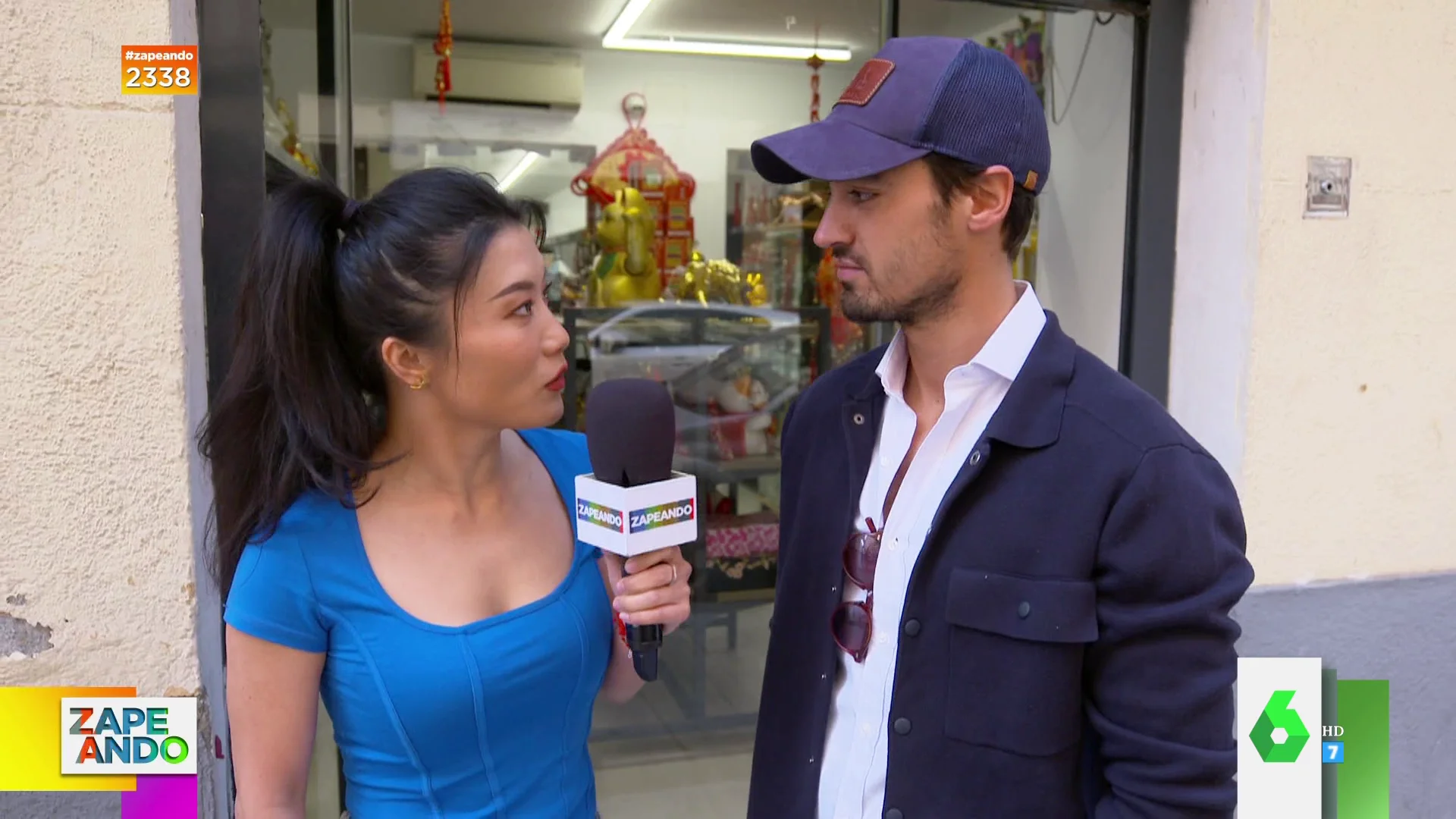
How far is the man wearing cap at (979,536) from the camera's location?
131cm

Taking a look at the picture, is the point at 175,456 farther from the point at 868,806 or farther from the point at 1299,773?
the point at 1299,773

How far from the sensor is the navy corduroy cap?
1.45 metres

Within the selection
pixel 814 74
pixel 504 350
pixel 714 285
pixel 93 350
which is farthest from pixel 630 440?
pixel 814 74

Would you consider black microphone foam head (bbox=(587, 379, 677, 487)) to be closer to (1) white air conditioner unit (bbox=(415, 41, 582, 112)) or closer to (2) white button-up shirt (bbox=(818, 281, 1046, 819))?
(2) white button-up shirt (bbox=(818, 281, 1046, 819))

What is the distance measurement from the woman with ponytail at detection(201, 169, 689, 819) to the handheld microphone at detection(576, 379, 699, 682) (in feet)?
0.35

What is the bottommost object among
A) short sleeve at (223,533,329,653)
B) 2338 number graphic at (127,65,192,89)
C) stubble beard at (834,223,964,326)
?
short sleeve at (223,533,329,653)

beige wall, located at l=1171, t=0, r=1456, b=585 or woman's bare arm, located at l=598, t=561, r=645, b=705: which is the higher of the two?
beige wall, located at l=1171, t=0, r=1456, b=585

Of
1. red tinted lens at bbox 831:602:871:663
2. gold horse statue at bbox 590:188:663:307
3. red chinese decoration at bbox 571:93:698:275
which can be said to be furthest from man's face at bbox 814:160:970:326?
red chinese decoration at bbox 571:93:698:275

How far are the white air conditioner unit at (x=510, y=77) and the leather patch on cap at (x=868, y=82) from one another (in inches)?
111

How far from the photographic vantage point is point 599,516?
53.2 inches

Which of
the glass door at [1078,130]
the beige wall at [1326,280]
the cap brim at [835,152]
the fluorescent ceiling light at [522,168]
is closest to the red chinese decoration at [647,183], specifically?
the fluorescent ceiling light at [522,168]

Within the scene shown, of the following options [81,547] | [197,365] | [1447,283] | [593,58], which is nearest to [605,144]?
[593,58]

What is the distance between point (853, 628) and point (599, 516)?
1.51 ft

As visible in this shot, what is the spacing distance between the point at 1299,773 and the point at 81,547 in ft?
9.16
